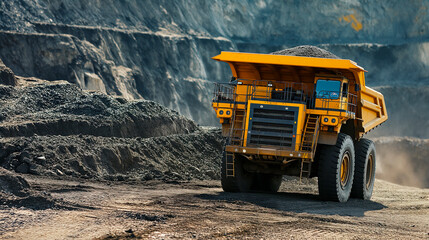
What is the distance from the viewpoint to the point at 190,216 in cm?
945

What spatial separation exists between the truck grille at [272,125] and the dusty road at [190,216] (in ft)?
3.76

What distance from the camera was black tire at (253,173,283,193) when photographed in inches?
604

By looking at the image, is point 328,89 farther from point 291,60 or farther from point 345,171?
point 345,171

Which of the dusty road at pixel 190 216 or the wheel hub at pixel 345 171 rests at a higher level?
the wheel hub at pixel 345 171

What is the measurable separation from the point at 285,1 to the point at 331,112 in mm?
48452

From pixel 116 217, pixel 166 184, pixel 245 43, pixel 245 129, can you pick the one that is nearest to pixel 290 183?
pixel 166 184

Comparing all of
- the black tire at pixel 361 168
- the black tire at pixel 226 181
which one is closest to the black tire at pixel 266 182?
the black tire at pixel 226 181

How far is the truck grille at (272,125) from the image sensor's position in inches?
492

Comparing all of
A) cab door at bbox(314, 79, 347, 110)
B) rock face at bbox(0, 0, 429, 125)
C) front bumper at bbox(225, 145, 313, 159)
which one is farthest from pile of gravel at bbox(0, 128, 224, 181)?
rock face at bbox(0, 0, 429, 125)

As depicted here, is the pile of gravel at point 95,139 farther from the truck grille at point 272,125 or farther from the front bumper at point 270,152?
the truck grille at point 272,125

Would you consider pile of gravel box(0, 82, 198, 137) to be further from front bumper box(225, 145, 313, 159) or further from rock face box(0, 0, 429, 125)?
rock face box(0, 0, 429, 125)

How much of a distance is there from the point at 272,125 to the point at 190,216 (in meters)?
3.71

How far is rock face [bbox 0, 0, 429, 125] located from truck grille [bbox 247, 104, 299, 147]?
2199 cm

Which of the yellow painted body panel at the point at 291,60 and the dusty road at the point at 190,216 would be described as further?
the yellow painted body panel at the point at 291,60
